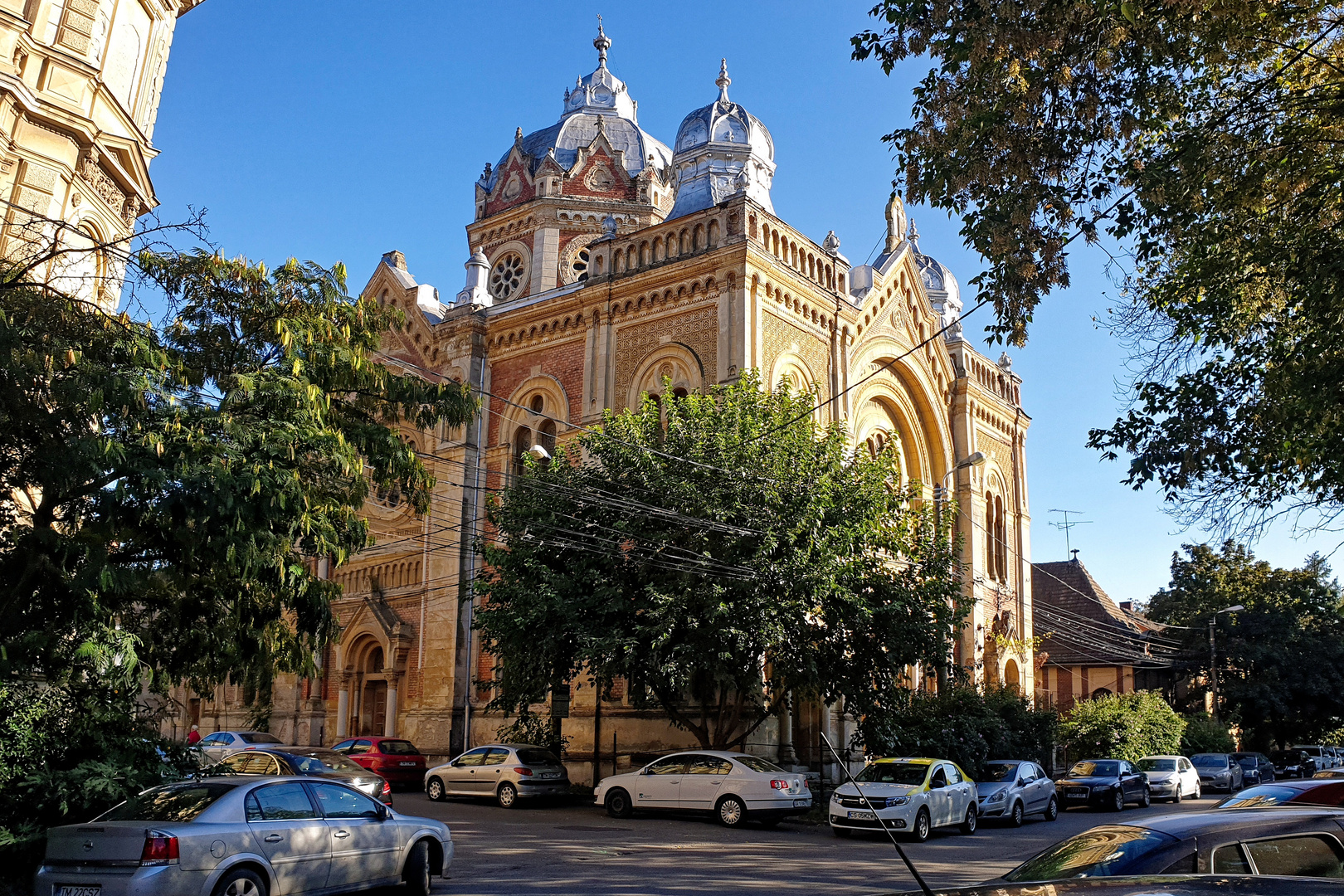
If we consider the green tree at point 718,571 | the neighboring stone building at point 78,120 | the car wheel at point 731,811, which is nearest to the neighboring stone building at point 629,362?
the green tree at point 718,571

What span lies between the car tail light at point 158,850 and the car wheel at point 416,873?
9.04ft

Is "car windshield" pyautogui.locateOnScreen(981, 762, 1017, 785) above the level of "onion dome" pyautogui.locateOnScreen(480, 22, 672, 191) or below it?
below

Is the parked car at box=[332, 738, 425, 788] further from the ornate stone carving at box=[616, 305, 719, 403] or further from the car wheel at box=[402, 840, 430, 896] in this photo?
the car wheel at box=[402, 840, 430, 896]

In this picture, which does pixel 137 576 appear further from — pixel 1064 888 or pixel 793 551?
pixel 793 551

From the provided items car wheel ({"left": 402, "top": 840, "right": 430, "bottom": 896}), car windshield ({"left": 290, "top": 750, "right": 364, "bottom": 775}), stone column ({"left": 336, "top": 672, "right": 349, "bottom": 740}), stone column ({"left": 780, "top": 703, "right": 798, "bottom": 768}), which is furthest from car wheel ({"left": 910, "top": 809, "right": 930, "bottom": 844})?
stone column ({"left": 336, "top": 672, "right": 349, "bottom": 740})

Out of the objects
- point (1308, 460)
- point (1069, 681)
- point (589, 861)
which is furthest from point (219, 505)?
point (1069, 681)

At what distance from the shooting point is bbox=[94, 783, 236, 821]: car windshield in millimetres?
9352

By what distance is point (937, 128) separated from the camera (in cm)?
1170

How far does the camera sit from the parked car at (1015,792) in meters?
20.9

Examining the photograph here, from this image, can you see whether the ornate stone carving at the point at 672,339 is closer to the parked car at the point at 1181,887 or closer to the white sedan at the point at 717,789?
the white sedan at the point at 717,789

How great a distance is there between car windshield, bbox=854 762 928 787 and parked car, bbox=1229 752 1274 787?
69.8 feet

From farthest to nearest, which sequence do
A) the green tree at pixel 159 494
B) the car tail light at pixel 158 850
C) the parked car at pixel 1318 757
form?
the parked car at pixel 1318 757, the green tree at pixel 159 494, the car tail light at pixel 158 850

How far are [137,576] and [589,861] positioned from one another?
6184 millimetres

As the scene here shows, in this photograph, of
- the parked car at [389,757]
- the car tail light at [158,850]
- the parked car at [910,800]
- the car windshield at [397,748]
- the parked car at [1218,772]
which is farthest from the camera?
the parked car at [1218,772]
